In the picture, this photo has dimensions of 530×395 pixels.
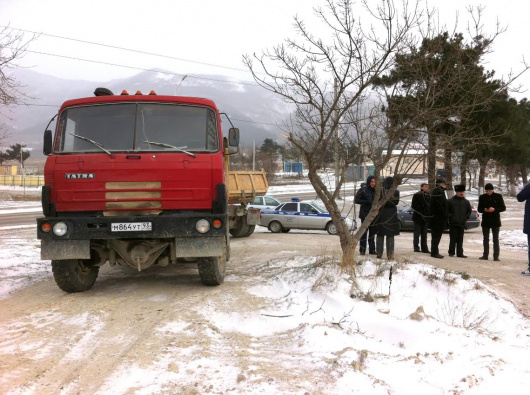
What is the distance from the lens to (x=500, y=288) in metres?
6.74

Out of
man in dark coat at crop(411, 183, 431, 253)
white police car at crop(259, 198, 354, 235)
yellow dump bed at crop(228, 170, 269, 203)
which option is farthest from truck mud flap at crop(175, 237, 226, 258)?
white police car at crop(259, 198, 354, 235)

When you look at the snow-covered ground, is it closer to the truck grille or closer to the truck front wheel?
the truck grille

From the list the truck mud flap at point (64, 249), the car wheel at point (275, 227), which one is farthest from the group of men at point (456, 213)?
the car wheel at point (275, 227)

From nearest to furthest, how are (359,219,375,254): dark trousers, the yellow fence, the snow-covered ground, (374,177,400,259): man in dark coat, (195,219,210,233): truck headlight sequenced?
the snow-covered ground, (195,219,210,233): truck headlight, (374,177,400,259): man in dark coat, (359,219,375,254): dark trousers, the yellow fence

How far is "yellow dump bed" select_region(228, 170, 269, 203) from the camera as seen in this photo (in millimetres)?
12914

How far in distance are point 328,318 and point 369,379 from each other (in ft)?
5.04

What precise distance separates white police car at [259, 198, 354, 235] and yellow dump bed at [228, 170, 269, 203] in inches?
183

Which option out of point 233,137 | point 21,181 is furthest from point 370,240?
point 21,181

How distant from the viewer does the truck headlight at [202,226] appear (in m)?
5.82

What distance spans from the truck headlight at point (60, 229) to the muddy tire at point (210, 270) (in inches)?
71.2

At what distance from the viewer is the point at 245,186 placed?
44.1ft

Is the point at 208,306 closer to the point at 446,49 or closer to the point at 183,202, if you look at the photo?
the point at 183,202

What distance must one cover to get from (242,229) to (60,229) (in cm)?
914

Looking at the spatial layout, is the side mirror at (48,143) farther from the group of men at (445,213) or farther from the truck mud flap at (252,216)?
the truck mud flap at (252,216)
